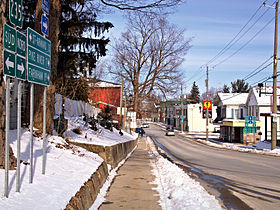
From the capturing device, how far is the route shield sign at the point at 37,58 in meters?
5.90

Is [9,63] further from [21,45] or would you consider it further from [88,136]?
[88,136]

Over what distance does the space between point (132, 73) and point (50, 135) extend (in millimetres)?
38012

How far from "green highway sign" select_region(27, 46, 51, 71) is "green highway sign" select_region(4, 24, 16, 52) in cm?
77

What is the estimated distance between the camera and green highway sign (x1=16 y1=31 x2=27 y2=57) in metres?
5.34

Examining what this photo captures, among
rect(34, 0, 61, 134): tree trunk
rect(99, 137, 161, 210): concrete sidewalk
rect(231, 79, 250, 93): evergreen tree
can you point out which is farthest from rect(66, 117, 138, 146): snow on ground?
rect(231, 79, 250, 93): evergreen tree

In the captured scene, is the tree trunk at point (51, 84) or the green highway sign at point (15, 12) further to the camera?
the tree trunk at point (51, 84)

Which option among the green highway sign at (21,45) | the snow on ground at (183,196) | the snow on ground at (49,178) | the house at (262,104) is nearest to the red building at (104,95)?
the house at (262,104)

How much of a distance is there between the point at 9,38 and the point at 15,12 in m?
0.52

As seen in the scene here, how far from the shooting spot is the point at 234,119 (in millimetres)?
55406

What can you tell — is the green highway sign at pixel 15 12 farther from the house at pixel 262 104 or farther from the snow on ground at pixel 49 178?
the house at pixel 262 104

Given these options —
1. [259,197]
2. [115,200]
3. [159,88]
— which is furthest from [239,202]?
[159,88]

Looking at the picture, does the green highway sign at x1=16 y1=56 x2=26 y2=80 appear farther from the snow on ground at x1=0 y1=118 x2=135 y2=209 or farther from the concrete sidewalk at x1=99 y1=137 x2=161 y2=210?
the concrete sidewalk at x1=99 y1=137 x2=161 y2=210

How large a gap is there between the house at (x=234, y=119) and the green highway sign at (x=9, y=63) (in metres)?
37.4

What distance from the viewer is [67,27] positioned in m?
15.7
